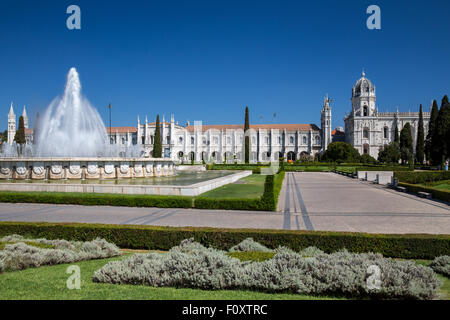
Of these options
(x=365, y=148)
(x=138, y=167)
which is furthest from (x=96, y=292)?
(x=365, y=148)

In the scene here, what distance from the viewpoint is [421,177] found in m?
16.9

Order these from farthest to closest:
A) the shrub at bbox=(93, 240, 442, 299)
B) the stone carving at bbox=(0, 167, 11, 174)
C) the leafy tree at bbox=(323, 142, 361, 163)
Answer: the leafy tree at bbox=(323, 142, 361, 163) → the stone carving at bbox=(0, 167, 11, 174) → the shrub at bbox=(93, 240, 442, 299)

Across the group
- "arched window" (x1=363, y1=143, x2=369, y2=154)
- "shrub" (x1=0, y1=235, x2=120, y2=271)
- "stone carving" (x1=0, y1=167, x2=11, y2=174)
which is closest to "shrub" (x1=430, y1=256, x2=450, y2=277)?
"shrub" (x1=0, y1=235, x2=120, y2=271)

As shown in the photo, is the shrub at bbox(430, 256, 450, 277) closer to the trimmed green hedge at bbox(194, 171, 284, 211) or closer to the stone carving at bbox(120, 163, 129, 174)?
the trimmed green hedge at bbox(194, 171, 284, 211)

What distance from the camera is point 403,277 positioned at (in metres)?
3.31

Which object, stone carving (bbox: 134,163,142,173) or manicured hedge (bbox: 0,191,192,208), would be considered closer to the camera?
manicured hedge (bbox: 0,191,192,208)

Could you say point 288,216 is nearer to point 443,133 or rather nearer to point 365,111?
point 443,133

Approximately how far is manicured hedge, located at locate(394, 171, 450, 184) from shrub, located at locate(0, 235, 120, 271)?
16051 millimetres

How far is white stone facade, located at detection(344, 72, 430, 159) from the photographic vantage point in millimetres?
59219

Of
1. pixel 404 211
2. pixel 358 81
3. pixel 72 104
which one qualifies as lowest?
pixel 404 211
